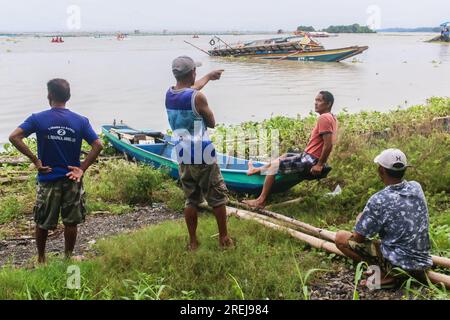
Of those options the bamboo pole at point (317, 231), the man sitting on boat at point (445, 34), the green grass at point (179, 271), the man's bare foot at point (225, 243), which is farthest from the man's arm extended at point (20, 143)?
the man sitting on boat at point (445, 34)

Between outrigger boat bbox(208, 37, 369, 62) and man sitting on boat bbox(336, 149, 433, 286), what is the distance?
34358mm

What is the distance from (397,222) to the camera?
4047 millimetres

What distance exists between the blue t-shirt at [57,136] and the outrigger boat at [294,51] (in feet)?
113

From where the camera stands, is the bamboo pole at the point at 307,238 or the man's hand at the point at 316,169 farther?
the man's hand at the point at 316,169

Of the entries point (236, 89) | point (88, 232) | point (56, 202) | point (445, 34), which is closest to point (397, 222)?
point (56, 202)

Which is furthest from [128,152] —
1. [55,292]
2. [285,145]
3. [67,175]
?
[55,292]

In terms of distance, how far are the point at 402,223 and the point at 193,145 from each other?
6.65 feet

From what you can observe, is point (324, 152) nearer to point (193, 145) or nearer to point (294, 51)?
point (193, 145)

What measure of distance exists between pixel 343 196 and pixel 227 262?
2.39 m

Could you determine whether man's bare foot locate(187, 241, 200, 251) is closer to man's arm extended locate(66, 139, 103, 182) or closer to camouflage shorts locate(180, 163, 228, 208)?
camouflage shorts locate(180, 163, 228, 208)

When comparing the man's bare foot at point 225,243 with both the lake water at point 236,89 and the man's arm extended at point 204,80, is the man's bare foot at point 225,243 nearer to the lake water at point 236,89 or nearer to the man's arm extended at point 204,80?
the man's arm extended at point 204,80

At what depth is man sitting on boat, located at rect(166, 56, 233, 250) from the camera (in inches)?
188

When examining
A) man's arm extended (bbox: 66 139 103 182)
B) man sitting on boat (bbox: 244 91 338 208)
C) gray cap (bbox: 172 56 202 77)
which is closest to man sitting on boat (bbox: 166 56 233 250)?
gray cap (bbox: 172 56 202 77)

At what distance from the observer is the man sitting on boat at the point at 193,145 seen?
4.79 meters
